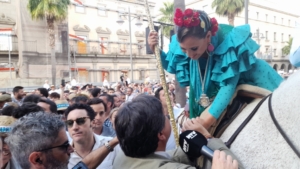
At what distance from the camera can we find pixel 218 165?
1.34 metres

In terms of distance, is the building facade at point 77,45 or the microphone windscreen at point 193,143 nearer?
the microphone windscreen at point 193,143

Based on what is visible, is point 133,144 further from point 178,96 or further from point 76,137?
point 178,96

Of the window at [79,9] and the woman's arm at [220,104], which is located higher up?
the window at [79,9]

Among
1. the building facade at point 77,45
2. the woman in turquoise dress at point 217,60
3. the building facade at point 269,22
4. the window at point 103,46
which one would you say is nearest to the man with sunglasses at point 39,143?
the woman in turquoise dress at point 217,60

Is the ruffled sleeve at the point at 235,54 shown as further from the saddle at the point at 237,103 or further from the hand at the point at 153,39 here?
the hand at the point at 153,39

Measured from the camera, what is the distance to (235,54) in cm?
191

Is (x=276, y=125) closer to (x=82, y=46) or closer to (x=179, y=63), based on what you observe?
(x=179, y=63)

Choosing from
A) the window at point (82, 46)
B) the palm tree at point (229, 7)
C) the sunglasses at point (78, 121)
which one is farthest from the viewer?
the window at point (82, 46)

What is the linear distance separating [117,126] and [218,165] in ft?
2.19

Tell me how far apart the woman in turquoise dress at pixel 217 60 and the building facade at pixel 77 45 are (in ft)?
58.0

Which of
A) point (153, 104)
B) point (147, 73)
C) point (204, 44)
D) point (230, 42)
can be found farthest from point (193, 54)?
point (147, 73)

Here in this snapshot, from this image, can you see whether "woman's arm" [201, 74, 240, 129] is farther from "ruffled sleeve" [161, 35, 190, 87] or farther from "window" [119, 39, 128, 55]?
"window" [119, 39, 128, 55]

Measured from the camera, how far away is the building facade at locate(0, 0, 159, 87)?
24453 millimetres

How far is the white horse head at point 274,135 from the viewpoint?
1325 millimetres
